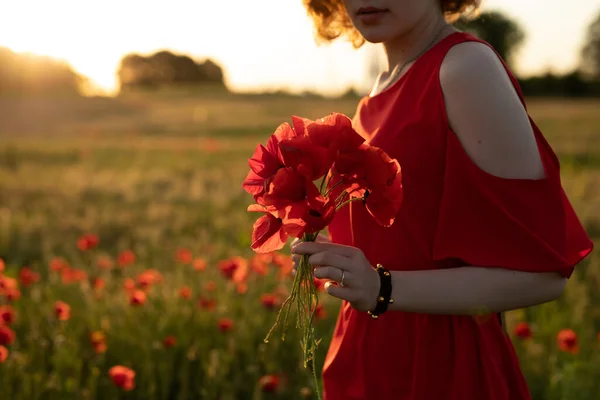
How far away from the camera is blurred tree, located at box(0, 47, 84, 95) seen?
44.1 m

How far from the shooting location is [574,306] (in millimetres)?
4059

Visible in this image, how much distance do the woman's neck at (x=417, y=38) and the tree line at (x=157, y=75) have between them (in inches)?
1512

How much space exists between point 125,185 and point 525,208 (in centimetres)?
822

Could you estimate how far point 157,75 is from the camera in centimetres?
5588

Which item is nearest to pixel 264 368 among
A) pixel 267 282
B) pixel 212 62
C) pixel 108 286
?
pixel 267 282

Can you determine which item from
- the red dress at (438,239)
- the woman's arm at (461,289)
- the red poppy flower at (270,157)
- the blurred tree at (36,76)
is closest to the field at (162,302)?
the red dress at (438,239)

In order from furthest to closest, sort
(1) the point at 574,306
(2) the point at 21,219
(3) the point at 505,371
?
(2) the point at 21,219 < (1) the point at 574,306 < (3) the point at 505,371

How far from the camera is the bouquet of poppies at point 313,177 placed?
125 cm

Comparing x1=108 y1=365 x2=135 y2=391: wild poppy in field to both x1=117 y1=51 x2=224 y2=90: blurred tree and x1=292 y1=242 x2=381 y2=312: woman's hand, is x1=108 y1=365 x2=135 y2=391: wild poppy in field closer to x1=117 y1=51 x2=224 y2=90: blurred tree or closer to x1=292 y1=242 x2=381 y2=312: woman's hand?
x1=292 y1=242 x2=381 y2=312: woman's hand

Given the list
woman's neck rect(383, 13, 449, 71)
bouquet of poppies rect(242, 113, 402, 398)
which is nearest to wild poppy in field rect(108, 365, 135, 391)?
bouquet of poppies rect(242, 113, 402, 398)

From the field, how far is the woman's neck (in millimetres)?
1553

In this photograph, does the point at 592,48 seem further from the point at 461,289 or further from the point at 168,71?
the point at 461,289

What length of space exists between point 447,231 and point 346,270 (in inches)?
10.4

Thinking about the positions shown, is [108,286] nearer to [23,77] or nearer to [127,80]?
[23,77]
